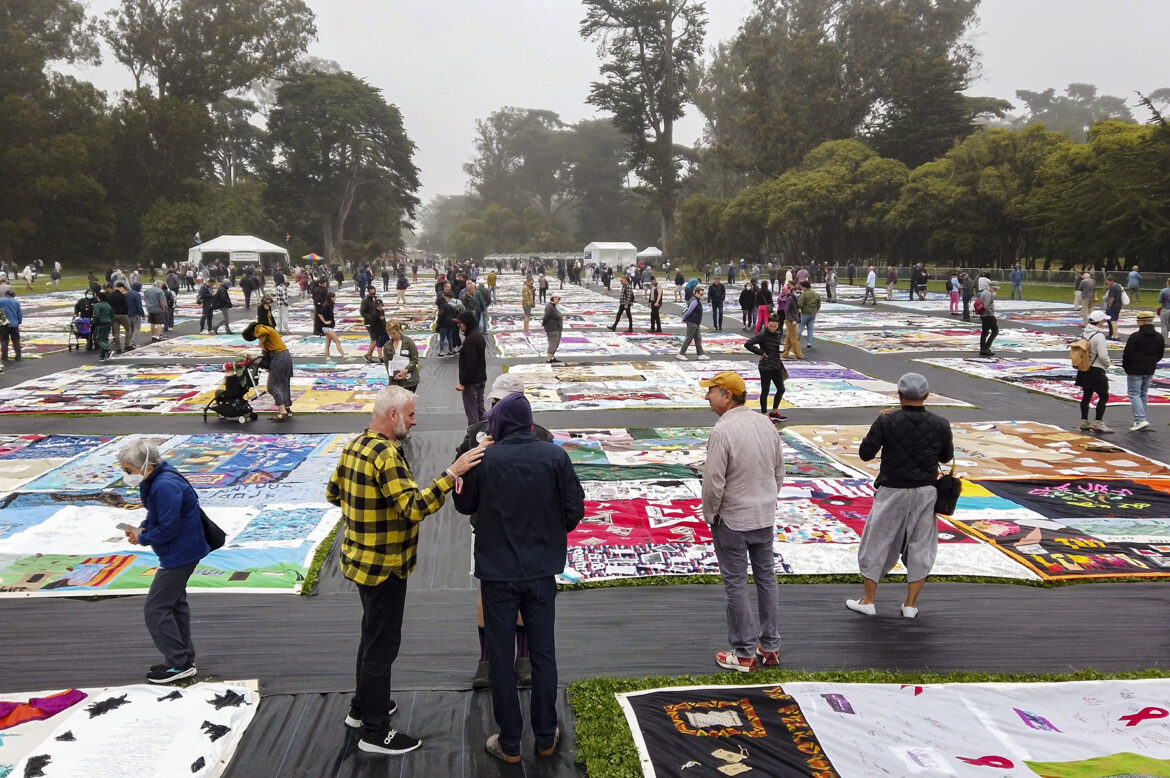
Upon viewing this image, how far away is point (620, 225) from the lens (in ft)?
346

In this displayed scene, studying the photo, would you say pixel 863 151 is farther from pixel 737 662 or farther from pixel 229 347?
pixel 737 662

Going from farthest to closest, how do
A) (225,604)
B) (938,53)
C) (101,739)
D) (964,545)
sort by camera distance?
1. (938,53)
2. (964,545)
3. (225,604)
4. (101,739)

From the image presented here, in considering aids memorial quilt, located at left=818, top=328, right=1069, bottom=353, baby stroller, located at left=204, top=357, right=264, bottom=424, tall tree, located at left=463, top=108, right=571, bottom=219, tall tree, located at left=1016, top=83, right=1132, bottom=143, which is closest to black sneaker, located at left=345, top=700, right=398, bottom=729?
baby stroller, located at left=204, top=357, right=264, bottom=424

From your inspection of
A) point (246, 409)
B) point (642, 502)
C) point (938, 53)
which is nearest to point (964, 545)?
point (642, 502)

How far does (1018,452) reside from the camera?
10312 millimetres

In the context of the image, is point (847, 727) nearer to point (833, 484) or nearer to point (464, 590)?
point (464, 590)

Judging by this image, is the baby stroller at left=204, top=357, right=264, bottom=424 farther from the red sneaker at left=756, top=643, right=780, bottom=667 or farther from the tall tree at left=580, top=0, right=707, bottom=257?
the tall tree at left=580, top=0, right=707, bottom=257

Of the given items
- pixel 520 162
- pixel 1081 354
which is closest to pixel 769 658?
pixel 1081 354

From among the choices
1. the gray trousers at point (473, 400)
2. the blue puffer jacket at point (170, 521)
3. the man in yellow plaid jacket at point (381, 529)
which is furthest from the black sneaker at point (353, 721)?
the gray trousers at point (473, 400)

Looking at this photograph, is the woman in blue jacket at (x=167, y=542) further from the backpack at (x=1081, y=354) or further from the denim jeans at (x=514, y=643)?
the backpack at (x=1081, y=354)

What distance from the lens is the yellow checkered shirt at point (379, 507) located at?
12.9 feet

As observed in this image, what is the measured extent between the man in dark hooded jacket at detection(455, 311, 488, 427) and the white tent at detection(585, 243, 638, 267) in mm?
47898

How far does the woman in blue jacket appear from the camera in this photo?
4.71m

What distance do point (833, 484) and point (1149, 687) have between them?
4351 millimetres
